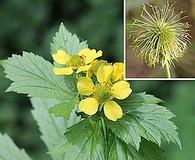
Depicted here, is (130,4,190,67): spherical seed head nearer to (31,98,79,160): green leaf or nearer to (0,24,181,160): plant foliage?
(0,24,181,160): plant foliage

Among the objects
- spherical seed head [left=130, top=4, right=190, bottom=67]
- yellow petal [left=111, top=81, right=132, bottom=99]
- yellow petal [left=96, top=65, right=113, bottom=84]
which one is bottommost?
yellow petal [left=111, top=81, right=132, bottom=99]

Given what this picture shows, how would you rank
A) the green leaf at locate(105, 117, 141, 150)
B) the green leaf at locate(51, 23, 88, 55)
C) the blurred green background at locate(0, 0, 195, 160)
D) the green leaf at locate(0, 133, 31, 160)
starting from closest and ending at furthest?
the green leaf at locate(105, 117, 141, 150), the green leaf at locate(51, 23, 88, 55), the green leaf at locate(0, 133, 31, 160), the blurred green background at locate(0, 0, 195, 160)

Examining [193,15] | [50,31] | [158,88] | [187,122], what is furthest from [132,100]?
[50,31]

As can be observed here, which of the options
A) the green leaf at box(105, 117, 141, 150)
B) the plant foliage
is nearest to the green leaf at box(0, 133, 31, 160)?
the plant foliage

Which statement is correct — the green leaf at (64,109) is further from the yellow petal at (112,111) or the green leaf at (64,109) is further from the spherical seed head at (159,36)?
the spherical seed head at (159,36)

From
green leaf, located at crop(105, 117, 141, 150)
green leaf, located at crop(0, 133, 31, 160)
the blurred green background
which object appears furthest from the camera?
the blurred green background

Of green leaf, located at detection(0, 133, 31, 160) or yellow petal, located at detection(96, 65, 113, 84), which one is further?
green leaf, located at detection(0, 133, 31, 160)

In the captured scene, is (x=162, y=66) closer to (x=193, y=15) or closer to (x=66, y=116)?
(x=193, y=15)

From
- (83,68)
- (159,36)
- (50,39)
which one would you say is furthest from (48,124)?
(50,39)
